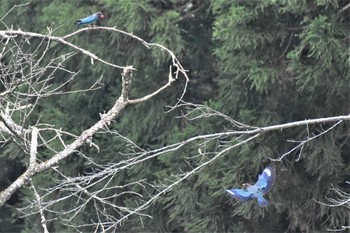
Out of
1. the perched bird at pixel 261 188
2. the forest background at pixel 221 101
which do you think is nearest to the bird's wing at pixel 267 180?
the perched bird at pixel 261 188

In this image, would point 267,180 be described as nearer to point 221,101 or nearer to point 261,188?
point 261,188

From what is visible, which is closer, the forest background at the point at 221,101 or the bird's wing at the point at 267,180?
the bird's wing at the point at 267,180

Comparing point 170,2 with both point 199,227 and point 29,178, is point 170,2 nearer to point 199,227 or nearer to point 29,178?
point 199,227

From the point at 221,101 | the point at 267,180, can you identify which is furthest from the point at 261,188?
the point at 221,101

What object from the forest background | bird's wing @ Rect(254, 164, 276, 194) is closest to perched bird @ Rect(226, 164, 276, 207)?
bird's wing @ Rect(254, 164, 276, 194)

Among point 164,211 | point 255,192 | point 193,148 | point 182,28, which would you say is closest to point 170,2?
point 182,28

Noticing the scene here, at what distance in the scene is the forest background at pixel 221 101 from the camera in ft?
20.0

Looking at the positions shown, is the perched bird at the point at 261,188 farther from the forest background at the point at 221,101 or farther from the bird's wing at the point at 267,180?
the forest background at the point at 221,101

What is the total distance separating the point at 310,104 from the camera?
6406 mm

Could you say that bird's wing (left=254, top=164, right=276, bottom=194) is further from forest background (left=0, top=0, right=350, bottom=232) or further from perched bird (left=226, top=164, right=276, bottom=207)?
forest background (left=0, top=0, right=350, bottom=232)

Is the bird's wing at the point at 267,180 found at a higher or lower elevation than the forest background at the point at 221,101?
higher

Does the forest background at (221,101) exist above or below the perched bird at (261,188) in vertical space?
below

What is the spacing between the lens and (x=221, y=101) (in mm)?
6809

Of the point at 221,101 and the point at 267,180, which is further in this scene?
the point at 221,101
